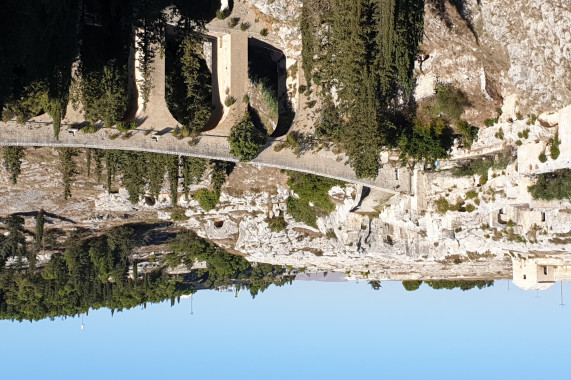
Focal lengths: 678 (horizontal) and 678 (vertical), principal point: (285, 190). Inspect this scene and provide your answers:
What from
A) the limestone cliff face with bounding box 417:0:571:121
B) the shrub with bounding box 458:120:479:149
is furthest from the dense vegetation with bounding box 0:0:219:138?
the shrub with bounding box 458:120:479:149

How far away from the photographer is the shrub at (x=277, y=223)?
155 ft

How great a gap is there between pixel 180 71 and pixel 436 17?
15044 millimetres

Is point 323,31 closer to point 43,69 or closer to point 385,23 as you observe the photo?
point 385,23

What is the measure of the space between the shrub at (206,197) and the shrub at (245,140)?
900cm

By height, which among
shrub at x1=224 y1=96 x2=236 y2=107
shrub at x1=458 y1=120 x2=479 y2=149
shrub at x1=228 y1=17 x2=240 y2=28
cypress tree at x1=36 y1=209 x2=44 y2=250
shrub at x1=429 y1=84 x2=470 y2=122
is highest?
shrub at x1=228 y1=17 x2=240 y2=28

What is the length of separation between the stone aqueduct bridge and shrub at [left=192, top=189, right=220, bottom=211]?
8.26m

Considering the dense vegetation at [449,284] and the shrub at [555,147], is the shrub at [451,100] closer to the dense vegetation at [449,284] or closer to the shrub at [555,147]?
the shrub at [555,147]

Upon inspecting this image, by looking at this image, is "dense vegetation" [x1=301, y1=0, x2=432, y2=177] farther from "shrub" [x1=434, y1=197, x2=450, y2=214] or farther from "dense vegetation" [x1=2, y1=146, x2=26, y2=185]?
"dense vegetation" [x1=2, y1=146, x2=26, y2=185]

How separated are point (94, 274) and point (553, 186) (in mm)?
34438

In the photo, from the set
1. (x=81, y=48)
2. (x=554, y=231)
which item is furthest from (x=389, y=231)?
(x=81, y=48)

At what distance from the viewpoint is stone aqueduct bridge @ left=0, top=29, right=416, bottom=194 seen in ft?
119

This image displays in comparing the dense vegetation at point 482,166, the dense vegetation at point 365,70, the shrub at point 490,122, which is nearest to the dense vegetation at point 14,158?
the dense vegetation at point 365,70

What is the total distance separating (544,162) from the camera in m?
30.3

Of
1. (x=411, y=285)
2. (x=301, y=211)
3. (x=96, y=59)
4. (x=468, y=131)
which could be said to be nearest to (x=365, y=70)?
(x=468, y=131)
